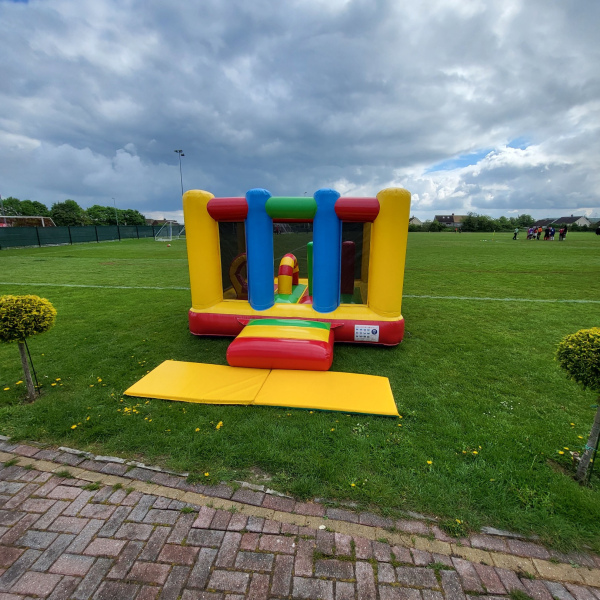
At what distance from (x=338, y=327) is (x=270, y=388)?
1.79m

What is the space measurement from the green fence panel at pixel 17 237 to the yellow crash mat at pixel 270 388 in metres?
28.4

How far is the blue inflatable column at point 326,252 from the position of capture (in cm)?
502

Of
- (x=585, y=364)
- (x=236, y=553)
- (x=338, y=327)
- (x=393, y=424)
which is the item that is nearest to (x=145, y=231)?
(x=338, y=327)

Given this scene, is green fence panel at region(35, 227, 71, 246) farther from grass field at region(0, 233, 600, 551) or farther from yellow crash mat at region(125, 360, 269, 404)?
yellow crash mat at region(125, 360, 269, 404)

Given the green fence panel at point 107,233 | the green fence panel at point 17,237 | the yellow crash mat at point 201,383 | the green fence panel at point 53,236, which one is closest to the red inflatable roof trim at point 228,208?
the yellow crash mat at point 201,383

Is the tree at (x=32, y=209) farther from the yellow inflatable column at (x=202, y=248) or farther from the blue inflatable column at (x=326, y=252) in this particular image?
the blue inflatable column at (x=326, y=252)

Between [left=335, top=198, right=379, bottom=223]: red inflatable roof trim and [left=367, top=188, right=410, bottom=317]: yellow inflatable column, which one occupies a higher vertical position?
[left=335, top=198, right=379, bottom=223]: red inflatable roof trim

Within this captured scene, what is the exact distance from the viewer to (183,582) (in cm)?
190

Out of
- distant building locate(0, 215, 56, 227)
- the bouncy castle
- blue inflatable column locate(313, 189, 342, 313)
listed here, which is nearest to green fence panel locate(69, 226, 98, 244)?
distant building locate(0, 215, 56, 227)

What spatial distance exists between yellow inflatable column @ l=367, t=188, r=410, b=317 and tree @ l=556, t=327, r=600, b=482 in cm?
248

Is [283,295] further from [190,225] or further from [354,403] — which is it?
[354,403]

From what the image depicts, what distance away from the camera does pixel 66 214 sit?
61000mm

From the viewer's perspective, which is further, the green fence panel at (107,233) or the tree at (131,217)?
the tree at (131,217)

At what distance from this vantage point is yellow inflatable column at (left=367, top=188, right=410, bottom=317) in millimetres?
4848
